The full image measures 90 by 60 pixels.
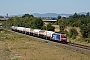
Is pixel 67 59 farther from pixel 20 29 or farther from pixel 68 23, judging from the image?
pixel 68 23

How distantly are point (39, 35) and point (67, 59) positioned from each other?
48.5m

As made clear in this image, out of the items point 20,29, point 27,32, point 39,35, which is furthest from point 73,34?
point 20,29

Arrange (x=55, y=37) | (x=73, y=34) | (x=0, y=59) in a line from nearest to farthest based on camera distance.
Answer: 1. (x=0, y=59)
2. (x=55, y=37)
3. (x=73, y=34)

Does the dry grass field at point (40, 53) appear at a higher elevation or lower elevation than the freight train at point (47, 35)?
lower

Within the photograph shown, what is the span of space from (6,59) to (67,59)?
8.51 meters

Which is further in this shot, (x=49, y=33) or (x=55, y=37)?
(x=49, y=33)

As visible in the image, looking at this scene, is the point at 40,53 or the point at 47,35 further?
the point at 47,35

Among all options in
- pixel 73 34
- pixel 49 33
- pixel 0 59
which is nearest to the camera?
pixel 0 59

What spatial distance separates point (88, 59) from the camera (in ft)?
114

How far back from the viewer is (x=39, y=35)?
82.9m

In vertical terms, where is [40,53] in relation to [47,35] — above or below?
below

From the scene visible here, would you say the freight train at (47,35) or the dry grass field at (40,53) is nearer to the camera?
the dry grass field at (40,53)

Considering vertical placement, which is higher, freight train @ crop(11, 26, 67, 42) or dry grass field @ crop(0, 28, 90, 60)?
freight train @ crop(11, 26, 67, 42)

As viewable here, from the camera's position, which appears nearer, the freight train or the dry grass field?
the dry grass field
